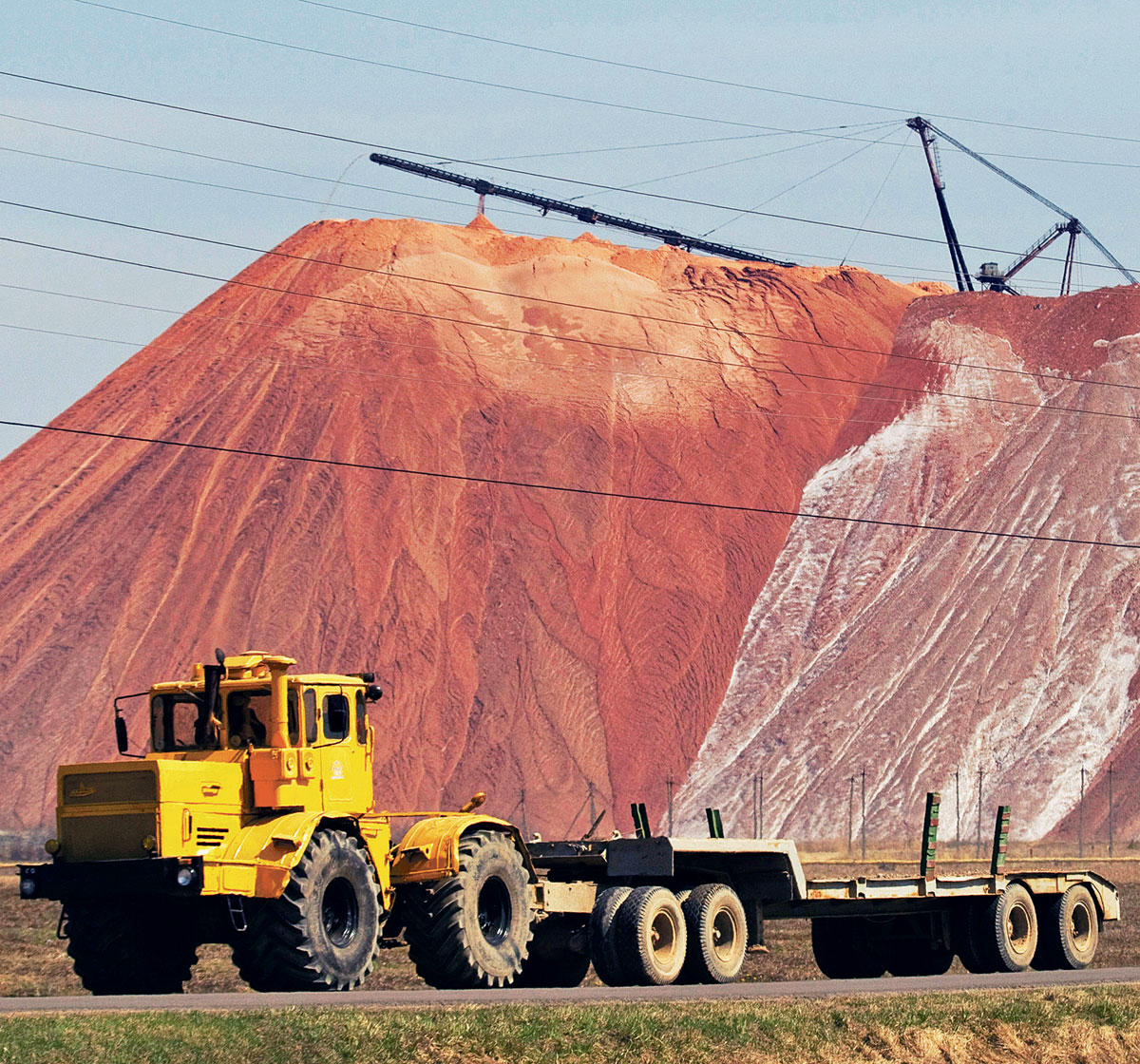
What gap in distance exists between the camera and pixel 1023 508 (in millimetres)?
83812

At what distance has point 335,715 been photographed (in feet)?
67.3

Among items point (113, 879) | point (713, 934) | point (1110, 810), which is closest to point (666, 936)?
point (713, 934)

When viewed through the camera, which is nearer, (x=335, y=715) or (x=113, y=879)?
(x=113, y=879)

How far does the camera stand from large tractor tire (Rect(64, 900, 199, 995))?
1955 cm

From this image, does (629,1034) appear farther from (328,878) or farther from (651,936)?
(651,936)

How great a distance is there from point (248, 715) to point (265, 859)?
2.03 metres

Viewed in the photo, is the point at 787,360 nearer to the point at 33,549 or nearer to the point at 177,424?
the point at 177,424

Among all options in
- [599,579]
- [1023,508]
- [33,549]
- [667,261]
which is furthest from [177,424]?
[1023,508]

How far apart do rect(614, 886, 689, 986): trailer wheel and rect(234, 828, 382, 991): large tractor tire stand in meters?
2.95

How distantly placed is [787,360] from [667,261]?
1310 cm

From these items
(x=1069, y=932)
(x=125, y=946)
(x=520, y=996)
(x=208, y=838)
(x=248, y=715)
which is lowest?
(x=1069, y=932)

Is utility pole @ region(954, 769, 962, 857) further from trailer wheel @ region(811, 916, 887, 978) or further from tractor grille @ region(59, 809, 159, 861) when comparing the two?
tractor grille @ region(59, 809, 159, 861)

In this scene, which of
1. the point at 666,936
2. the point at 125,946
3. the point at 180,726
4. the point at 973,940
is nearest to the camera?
the point at 125,946

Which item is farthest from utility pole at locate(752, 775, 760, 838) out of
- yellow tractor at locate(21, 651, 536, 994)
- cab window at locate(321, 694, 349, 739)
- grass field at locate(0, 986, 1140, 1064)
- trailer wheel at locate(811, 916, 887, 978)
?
grass field at locate(0, 986, 1140, 1064)
